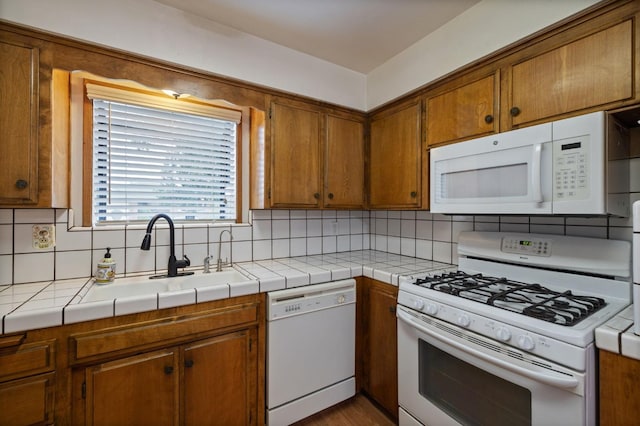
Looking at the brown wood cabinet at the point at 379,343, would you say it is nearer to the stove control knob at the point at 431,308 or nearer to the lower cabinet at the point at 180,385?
the stove control knob at the point at 431,308

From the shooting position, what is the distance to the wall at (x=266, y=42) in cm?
132

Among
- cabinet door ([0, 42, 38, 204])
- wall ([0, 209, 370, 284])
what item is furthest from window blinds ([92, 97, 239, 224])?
cabinet door ([0, 42, 38, 204])

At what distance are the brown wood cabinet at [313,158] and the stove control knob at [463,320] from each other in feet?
Answer: 3.99

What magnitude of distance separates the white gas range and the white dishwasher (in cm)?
38

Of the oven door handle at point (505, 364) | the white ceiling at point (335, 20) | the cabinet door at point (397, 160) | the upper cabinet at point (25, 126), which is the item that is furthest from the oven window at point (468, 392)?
the upper cabinet at point (25, 126)

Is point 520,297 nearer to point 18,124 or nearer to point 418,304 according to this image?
point 418,304

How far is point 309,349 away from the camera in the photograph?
1.67 meters

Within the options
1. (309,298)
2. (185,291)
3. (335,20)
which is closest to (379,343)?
(309,298)

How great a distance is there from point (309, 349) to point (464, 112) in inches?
64.5

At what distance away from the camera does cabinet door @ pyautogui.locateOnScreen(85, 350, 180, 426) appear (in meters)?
1.17

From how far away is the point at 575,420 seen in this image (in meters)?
0.91

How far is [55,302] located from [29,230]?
1.94 feet

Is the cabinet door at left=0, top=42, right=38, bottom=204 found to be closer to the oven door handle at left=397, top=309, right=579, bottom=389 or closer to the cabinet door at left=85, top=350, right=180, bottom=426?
the cabinet door at left=85, top=350, right=180, bottom=426

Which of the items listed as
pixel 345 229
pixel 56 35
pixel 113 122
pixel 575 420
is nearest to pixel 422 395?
pixel 575 420
